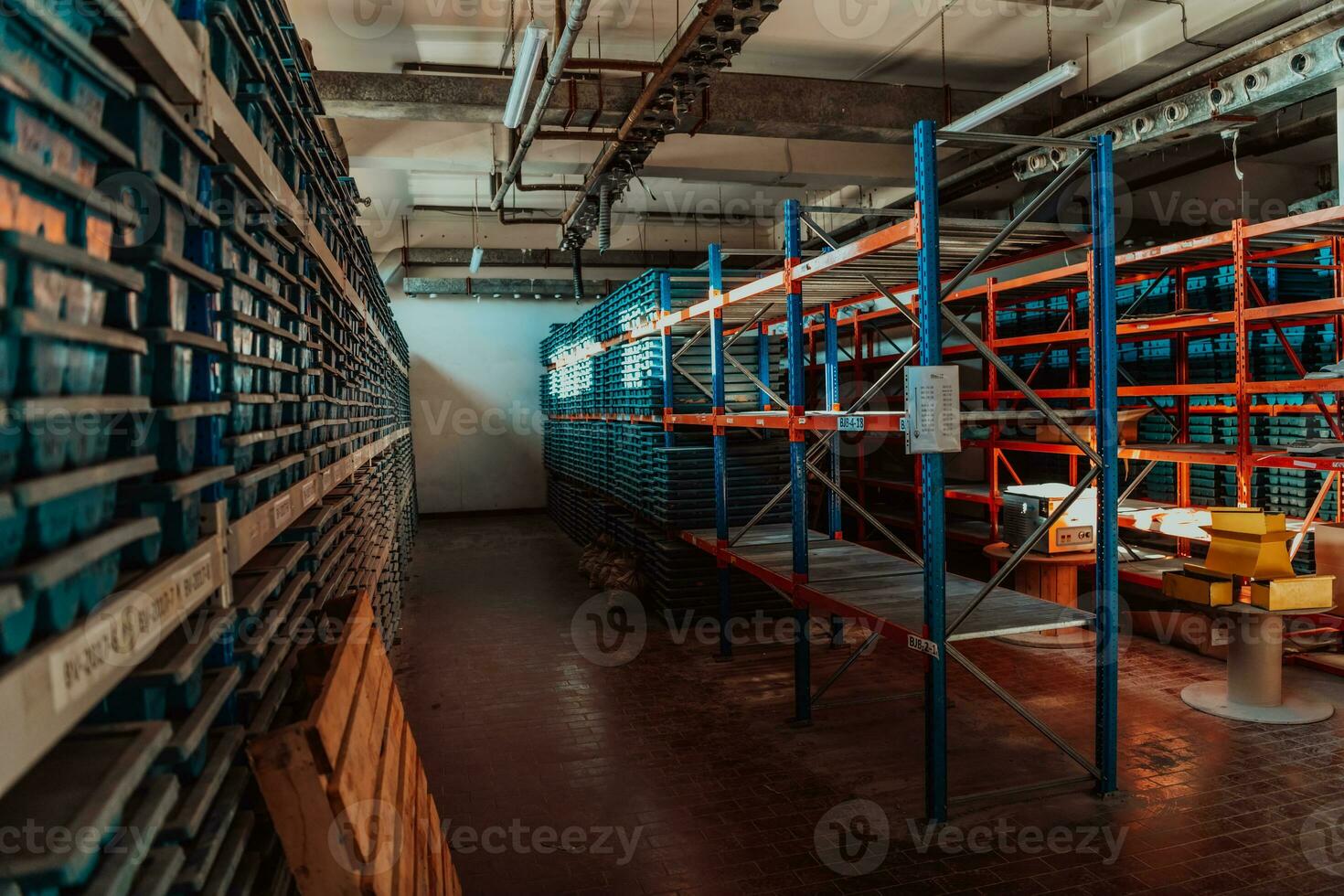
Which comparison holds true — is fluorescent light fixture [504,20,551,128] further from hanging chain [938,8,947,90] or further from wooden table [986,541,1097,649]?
wooden table [986,541,1097,649]

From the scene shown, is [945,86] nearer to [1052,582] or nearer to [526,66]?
[1052,582]

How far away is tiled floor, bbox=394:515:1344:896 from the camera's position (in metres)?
3.94

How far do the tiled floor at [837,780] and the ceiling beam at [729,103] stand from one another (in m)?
4.97

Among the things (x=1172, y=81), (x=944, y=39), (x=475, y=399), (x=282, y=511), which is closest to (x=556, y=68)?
(x=282, y=511)

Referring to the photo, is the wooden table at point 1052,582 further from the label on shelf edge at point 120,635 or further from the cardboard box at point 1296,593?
the label on shelf edge at point 120,635

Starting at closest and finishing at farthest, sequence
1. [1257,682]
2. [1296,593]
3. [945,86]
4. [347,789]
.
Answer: [347,789] < [1296,593] < [1257,682] < [945,86]

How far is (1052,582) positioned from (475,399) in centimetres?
1262

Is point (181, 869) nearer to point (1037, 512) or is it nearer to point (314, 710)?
point (314, 710)

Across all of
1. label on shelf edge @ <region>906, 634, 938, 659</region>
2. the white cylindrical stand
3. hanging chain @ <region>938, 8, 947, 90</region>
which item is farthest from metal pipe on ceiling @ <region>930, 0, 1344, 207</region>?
label on shelf edge @ <region>906, 634, 938, 659</region>

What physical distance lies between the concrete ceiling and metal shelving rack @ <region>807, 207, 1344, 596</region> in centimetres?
194

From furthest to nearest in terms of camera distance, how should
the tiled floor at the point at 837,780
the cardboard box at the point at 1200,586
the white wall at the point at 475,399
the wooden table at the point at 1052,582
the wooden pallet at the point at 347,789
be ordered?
the white wall at the point at 475,399 < the wooden table at the point at 1052,582 < the cardboard box at the point at 1200,586 < the tiled floor at the point at 837,780 < the wooden pallet at the point at 347,789

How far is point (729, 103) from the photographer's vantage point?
27.6 ft

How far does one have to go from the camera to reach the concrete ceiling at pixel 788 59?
25.2 ft

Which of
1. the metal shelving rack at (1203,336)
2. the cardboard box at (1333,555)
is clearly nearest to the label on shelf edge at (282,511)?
the metal shelving rack at (1203,336)
